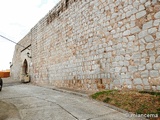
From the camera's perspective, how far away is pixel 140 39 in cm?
470

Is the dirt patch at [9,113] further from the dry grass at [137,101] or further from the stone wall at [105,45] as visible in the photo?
the stone wall at [105,45]

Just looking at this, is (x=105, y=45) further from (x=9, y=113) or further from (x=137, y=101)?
(x=9, y=113)

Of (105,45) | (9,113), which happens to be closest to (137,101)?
(105,45)

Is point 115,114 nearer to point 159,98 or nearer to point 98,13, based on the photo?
point 159,98

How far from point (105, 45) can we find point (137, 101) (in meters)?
2.59

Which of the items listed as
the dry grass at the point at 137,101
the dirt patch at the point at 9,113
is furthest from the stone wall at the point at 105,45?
the dirt patch at the point at 9,113

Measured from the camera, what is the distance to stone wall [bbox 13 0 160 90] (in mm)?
4484

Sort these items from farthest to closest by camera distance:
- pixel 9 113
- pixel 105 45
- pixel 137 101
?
pixel 105 45
pixel 137 101
pixel 9 113

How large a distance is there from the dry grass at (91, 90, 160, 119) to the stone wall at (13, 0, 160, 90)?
39 centimetres

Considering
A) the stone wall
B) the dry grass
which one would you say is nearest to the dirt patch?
the dry grass

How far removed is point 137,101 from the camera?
395 cm

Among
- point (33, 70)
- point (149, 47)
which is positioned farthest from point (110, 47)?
point (33, 70)

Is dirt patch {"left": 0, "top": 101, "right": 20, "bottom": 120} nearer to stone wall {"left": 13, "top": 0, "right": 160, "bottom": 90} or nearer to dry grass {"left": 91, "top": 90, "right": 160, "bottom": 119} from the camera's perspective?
dry grass {"left": 91, "top": 90, "right": 160, "bottom": 119}

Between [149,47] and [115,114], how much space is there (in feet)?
6.95
